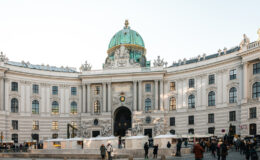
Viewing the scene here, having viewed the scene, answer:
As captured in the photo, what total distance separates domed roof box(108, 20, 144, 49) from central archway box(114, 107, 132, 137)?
1770 cm

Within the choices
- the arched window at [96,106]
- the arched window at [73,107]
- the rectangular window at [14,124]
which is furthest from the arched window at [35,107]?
the arched window at [96,106]

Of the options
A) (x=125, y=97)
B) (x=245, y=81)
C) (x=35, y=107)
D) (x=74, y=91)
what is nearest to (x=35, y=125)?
(x=35, y=107)

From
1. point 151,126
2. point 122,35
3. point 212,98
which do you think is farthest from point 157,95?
point 122,35

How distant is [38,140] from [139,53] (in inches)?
1277

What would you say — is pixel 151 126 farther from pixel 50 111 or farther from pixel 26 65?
pixel 26 65

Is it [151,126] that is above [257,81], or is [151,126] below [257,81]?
below

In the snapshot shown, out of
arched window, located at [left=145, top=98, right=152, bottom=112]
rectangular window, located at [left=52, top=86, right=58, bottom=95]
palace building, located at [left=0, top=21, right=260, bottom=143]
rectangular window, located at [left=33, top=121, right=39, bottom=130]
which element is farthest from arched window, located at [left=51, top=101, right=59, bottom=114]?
arched window, located at [left=145, top=98, right=152, bottom=112]

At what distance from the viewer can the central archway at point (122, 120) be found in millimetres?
71625

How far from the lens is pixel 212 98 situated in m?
62.2

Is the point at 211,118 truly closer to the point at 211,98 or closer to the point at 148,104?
the point at 211,98

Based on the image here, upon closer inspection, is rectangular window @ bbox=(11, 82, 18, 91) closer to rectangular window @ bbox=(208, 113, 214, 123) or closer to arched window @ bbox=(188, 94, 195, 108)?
arched window @ bbox=(188, 94, 195, 108)

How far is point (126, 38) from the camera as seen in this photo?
262ft

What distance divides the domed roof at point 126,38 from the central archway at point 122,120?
17.7 metres

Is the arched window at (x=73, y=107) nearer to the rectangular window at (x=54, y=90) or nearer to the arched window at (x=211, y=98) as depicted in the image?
the rectangular window at (x=54, y=90)
